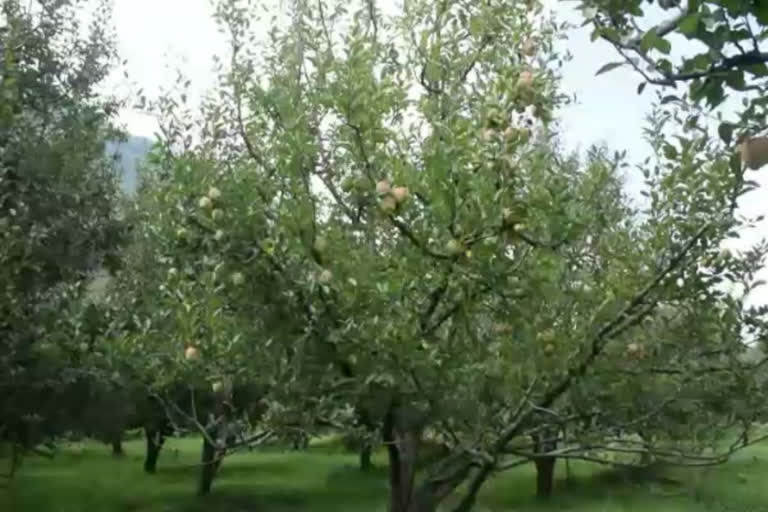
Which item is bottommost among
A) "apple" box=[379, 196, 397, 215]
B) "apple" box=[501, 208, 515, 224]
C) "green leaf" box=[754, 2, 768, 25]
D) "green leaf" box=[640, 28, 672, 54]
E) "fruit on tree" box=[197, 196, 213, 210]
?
"green leaf" box=[754, 2, 768, 25]

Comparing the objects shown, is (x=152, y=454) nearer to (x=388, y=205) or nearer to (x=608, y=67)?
(x=388, y=205)

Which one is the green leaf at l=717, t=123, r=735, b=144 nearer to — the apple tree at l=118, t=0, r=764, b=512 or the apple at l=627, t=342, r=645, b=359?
the apple tree at l=118, t=0, r=764, b=512

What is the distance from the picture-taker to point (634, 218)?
7551mm

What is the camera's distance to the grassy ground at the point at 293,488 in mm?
16391

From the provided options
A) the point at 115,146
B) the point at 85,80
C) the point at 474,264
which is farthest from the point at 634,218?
the point at 115,146

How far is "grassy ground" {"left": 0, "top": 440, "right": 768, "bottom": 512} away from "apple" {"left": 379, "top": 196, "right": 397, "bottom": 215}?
34.4 ft

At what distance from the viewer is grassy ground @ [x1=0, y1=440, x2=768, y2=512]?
1639 centimetres

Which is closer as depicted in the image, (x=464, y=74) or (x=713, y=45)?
(x=713, y=45)

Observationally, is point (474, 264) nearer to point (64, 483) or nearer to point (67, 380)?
point (67, 380)

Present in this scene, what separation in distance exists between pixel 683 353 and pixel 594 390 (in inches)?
38.8

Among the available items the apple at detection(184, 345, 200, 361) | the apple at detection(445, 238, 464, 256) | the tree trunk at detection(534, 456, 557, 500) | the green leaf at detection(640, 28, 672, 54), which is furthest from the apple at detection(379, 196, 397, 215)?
the tree trunk at detection(534, 456, 557, 500)

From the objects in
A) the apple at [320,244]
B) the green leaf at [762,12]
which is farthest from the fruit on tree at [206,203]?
the green leaf at [762,12]

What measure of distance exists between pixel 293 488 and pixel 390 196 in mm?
15865

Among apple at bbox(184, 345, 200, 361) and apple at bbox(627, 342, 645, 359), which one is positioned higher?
apple at bbox(627, 342, 645, 359)
